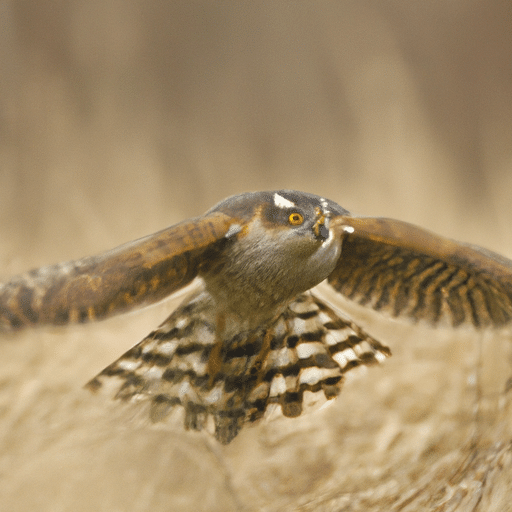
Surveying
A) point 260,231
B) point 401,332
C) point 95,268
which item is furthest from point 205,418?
point 401,332

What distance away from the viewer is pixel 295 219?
1.07 m

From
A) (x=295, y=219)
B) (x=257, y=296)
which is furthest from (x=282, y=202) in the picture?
(x=257, y=296)

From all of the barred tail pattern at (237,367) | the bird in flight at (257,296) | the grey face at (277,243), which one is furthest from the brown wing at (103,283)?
the barred tail pattern at (237,367)

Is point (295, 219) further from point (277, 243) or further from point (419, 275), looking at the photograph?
point (419, 275)

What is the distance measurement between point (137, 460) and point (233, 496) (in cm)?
47

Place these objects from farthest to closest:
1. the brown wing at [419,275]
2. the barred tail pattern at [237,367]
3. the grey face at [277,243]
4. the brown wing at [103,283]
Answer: the barred tail pattern at [237,367], the brown wing at [419,275], the grey face at [277,243], the brown wing at [103,283]

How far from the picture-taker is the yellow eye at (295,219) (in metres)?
1.07

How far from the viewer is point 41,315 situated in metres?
0.72

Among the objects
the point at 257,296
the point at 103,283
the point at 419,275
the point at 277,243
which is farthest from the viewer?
the point at 419,275

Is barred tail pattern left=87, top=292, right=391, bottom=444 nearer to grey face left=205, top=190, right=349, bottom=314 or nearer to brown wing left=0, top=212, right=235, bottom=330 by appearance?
grey face left=205, top=190, right=349, bottom=314

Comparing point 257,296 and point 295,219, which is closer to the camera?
point 295,219

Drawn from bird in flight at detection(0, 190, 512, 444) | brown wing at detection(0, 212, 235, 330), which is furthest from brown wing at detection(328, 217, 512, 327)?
brown wing at detection(0, 212, 235, 330)

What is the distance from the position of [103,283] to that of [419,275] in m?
0.87

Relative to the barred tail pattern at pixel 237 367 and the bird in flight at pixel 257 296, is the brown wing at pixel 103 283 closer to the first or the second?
the bird in flight at pixel 257 296
